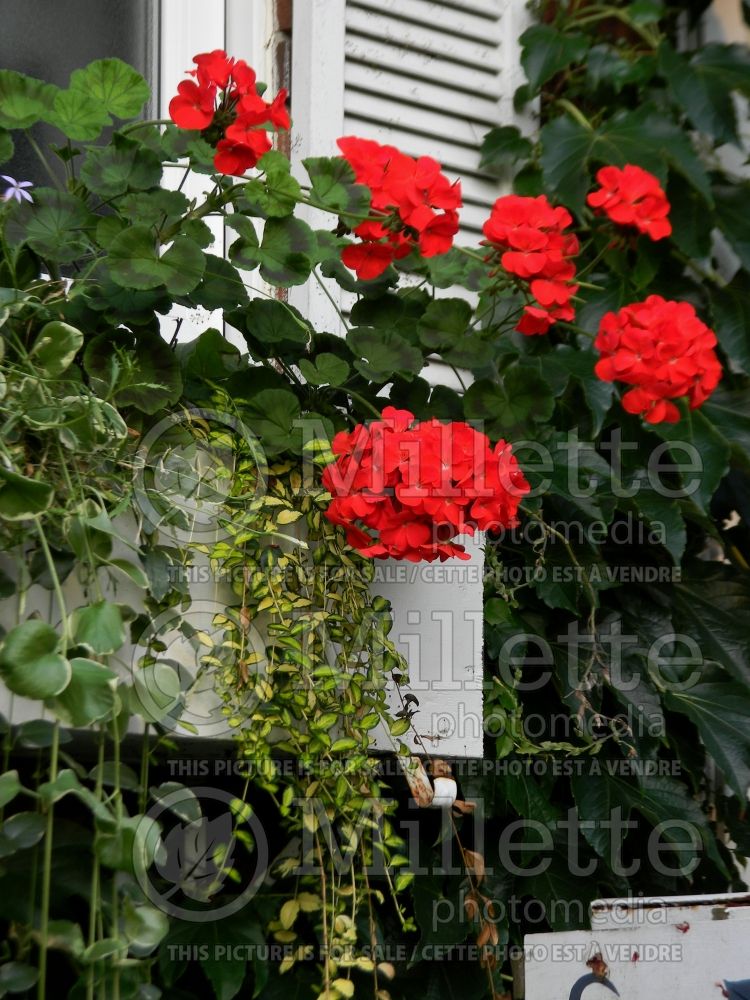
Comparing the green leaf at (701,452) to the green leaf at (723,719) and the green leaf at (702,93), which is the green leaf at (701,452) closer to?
the green leaf at (723,719)

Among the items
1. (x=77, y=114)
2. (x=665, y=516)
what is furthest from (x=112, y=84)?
(x=665, y=516)

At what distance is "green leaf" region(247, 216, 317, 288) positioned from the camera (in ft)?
3.46

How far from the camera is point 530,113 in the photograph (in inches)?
69.4

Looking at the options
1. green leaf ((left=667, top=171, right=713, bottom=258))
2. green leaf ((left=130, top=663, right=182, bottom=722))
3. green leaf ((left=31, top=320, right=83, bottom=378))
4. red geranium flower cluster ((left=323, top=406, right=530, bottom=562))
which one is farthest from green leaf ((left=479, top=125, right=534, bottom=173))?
green leaf ((left=130, top=663, right=182, bottom=722))

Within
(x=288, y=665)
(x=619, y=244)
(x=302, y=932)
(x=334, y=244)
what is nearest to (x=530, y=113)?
(x=619, y=244)

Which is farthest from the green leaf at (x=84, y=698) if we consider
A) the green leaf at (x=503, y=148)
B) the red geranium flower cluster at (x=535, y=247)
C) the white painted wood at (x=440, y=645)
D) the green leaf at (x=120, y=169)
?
the green leaf at (x=503, y=148)

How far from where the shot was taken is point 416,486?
3.10 feet

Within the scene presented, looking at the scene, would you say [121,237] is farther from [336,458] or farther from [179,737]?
[179,737]

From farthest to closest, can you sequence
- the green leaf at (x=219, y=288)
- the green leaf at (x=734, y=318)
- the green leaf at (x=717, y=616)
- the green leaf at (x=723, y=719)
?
the green leaf at (x=734, y=318) → the green leaf at (x=717, y=616) → the green leaf at (x=723, y=719) → the green leaf at (x=219, y=288)

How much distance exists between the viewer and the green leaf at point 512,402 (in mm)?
1177

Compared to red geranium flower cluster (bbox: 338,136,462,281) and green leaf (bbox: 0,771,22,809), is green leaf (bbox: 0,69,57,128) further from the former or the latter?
green leaf (bbox: 0,771,22,809)

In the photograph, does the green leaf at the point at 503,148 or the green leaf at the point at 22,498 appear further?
the green leaf at the point at 503,148

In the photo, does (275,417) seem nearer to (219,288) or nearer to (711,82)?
(219,288)

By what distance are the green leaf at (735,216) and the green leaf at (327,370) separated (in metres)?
0.83
